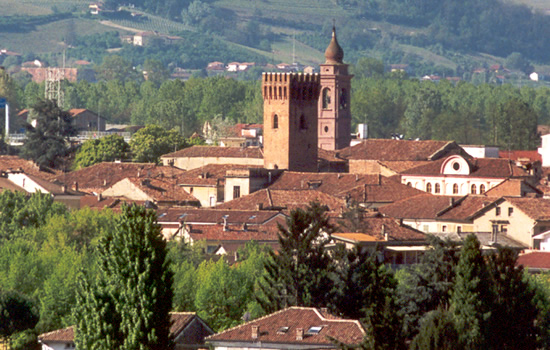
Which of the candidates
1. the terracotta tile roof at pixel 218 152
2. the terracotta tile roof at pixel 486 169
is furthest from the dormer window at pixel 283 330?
the terracotta tile roof at pixel 218 152

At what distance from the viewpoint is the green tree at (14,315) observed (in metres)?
54.9

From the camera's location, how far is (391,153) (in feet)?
342

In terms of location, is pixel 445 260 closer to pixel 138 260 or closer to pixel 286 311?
pixel 286 311

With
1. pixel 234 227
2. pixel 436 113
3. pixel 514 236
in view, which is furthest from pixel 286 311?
pixel 436 113

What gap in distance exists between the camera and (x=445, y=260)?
52.2m

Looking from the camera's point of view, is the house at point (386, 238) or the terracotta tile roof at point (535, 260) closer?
the house at point (386, 238)

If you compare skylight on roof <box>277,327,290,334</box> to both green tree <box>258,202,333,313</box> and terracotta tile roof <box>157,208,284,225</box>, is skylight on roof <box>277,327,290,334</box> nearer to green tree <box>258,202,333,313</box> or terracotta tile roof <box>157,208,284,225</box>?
green tree <box>258,202,333,313</box>

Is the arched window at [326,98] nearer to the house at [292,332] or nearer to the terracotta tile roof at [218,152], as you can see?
the terracotta tile roof at [218,152]

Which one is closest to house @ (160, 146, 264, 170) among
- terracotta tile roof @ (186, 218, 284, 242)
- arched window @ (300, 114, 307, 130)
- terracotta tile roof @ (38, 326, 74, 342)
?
arched window @ (300, 114, 307, 130)

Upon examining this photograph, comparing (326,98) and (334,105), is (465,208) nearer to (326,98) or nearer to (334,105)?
(334,105)

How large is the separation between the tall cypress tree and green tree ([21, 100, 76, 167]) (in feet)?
211

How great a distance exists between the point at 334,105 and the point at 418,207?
43.9 metres

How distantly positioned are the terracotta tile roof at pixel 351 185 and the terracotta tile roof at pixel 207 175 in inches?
136

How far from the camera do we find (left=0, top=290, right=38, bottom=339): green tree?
180 feet
